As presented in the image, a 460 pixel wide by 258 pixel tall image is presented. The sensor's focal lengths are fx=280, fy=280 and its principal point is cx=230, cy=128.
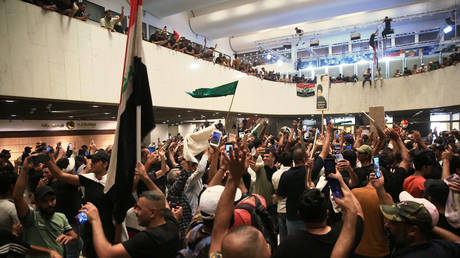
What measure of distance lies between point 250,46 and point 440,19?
44.5 feet

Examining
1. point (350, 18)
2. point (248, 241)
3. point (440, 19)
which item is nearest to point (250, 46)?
point (350, 18)

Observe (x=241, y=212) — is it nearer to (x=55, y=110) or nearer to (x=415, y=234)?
(x=415, y=234)

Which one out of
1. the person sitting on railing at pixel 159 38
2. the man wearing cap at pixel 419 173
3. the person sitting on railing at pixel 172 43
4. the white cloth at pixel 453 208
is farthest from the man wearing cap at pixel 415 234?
the person sitting on railing at pixel 172 43

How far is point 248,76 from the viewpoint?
52.9 feet

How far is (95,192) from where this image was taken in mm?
3006

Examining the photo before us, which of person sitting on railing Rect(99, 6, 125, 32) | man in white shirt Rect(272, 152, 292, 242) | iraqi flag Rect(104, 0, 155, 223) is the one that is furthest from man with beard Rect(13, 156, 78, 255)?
person sitting on railing Rect(99, 6, 125, 32)

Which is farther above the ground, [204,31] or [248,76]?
[204,31]

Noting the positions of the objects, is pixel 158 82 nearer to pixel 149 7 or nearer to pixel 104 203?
pixel 149 7

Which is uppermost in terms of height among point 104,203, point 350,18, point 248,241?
point 350,18

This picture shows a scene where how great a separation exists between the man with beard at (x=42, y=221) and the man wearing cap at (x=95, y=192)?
195mm

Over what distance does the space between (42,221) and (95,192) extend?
540 millimetres

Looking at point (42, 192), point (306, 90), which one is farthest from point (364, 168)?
point (306, 90)

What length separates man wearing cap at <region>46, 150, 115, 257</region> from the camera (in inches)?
109

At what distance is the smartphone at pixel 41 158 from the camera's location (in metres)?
2.79
